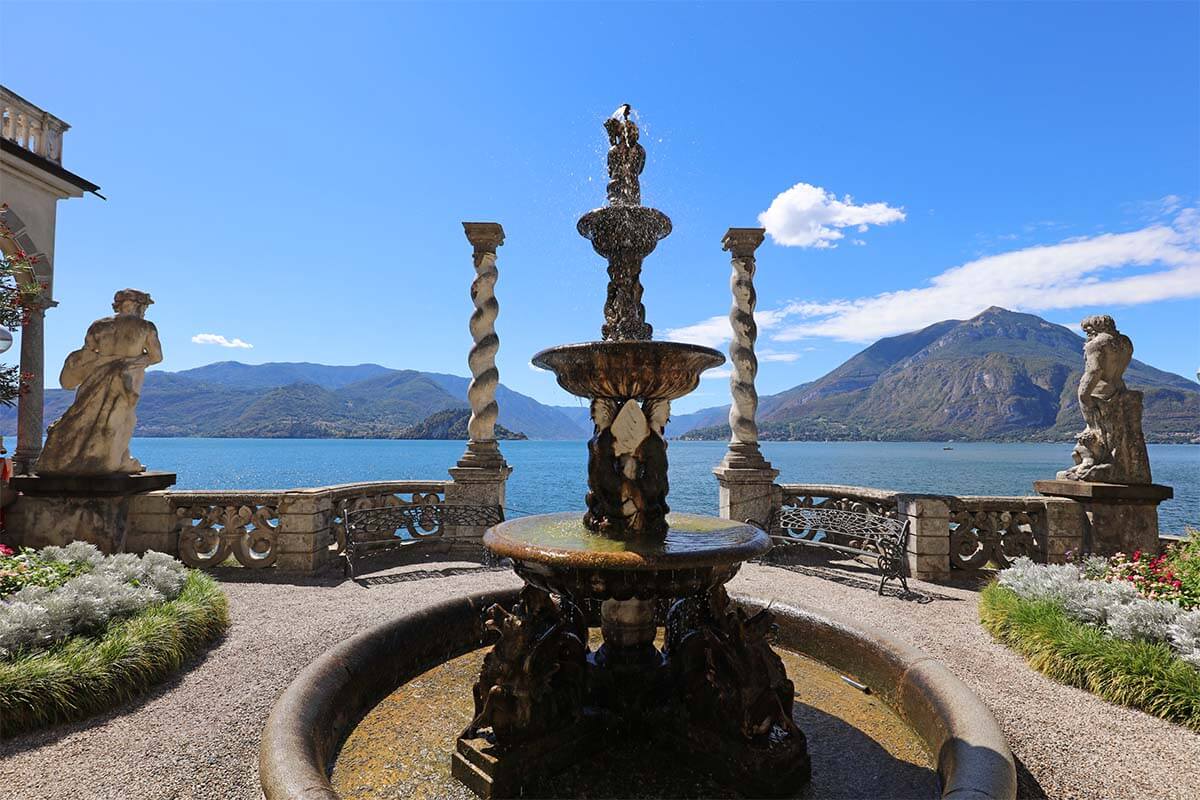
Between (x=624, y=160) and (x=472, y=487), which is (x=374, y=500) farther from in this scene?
(x=624, y=160)

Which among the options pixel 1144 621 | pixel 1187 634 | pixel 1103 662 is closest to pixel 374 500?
pixel 1103 662

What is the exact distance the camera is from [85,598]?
512 cm

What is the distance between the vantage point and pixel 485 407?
11492mm

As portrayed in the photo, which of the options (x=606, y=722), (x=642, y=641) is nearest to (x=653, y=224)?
(x=642, y=641)

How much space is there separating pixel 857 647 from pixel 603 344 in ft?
11.3

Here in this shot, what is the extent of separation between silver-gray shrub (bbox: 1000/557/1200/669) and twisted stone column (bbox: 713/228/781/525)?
4167 millimetres

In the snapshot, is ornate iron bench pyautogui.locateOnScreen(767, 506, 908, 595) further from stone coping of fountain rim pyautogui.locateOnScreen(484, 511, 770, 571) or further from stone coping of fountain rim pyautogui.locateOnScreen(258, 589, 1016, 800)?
stone coping of fountain rim pyautogui.locateOnScreen(484, 511, 770, 571)

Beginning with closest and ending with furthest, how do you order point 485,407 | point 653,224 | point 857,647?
point 857,647 < point 653,224 < point 485,407

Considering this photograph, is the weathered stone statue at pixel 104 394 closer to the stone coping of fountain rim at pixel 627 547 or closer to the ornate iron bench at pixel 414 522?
the ornate iron bench at pixel 414 522

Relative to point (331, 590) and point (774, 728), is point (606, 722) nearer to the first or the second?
point (774, 728)

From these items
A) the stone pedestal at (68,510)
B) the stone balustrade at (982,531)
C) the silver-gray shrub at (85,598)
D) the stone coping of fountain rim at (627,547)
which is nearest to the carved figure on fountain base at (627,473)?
the stone coping of fountain rim at (627,547)

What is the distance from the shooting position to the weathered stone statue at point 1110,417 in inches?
333

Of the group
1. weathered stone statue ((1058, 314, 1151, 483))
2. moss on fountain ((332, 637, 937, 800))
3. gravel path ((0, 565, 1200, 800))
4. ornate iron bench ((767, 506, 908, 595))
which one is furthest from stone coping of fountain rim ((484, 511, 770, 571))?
weathered stone statue ((1058, 314, 1151, 483))

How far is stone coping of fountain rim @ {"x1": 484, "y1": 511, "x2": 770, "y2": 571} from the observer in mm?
3531
